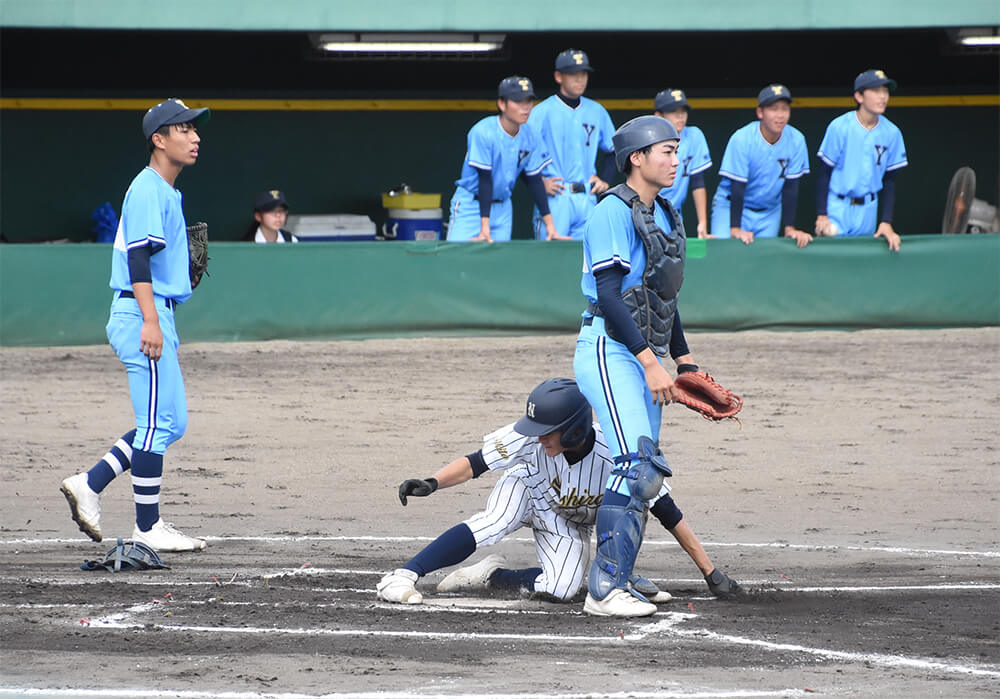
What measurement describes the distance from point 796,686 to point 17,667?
225cm

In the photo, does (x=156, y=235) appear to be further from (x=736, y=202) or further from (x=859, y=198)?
(x=859, y=198)

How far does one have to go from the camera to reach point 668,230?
484 cm

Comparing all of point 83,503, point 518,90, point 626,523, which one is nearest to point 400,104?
point 518,90

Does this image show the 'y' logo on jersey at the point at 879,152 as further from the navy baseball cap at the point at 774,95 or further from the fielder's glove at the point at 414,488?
the fielder's glove at the point at 414,488

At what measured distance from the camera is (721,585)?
492 centimetres

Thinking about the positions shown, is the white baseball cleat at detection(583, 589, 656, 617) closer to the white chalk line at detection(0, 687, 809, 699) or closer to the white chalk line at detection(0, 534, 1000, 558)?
the white chalk line at detection(0, 687, 809, 699)

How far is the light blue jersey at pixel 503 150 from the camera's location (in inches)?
425

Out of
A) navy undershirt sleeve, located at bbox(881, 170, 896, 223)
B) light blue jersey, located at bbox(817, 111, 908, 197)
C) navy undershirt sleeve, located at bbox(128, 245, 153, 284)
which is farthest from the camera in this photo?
navy undershirt sleeve, located at bbox(881, 170, 896, 223)

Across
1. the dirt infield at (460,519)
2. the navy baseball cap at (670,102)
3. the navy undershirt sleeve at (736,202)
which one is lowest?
the dirt infield at (460,519)

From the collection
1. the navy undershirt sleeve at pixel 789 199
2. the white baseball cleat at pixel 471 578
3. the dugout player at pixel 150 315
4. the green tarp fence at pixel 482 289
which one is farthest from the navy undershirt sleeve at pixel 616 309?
the navy undershirt sleeve at pixel 789 199

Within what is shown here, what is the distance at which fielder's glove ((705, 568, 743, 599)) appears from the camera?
4.91 m

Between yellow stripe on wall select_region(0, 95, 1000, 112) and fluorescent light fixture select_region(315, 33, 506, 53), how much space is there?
1.86 meters

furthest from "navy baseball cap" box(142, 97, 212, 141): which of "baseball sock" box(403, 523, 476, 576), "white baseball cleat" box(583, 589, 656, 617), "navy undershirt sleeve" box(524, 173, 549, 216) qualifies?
"navy undershirt sleeve" box(524, 173, 549, 216)

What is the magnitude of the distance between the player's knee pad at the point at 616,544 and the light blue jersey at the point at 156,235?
2.06 metres
